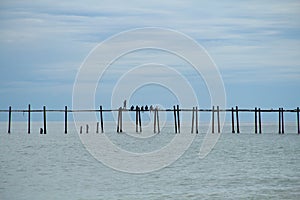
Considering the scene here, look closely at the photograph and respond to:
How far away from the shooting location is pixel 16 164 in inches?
1222

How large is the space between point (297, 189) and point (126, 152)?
17.7 m

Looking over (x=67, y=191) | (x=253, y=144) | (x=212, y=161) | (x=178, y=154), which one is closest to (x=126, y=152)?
(x=178, y=154)

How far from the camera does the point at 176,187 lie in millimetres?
22641

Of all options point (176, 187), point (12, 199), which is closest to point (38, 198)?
point (12, 199)

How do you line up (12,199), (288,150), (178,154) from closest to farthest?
(12,199) → (178,154) → (288,150)

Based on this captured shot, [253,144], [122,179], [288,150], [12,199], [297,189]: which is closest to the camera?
[12,199]

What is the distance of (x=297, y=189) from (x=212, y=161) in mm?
11209

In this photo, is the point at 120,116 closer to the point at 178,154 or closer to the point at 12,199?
the point at 178,154

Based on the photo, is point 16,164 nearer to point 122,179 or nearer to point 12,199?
point 122,179

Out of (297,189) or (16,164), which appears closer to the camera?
(297,189)

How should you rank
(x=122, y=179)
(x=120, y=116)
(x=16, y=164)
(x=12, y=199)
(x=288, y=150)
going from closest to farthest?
(x=12, y=199), (x=122, y=179), (x=16, y=164), (x=288, y=150), (x=120, y=116)

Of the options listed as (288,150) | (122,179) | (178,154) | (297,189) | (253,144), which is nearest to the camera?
(297,189)

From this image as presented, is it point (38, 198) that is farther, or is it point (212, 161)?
point (212, 161)

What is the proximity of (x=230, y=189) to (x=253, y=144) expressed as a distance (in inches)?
940
